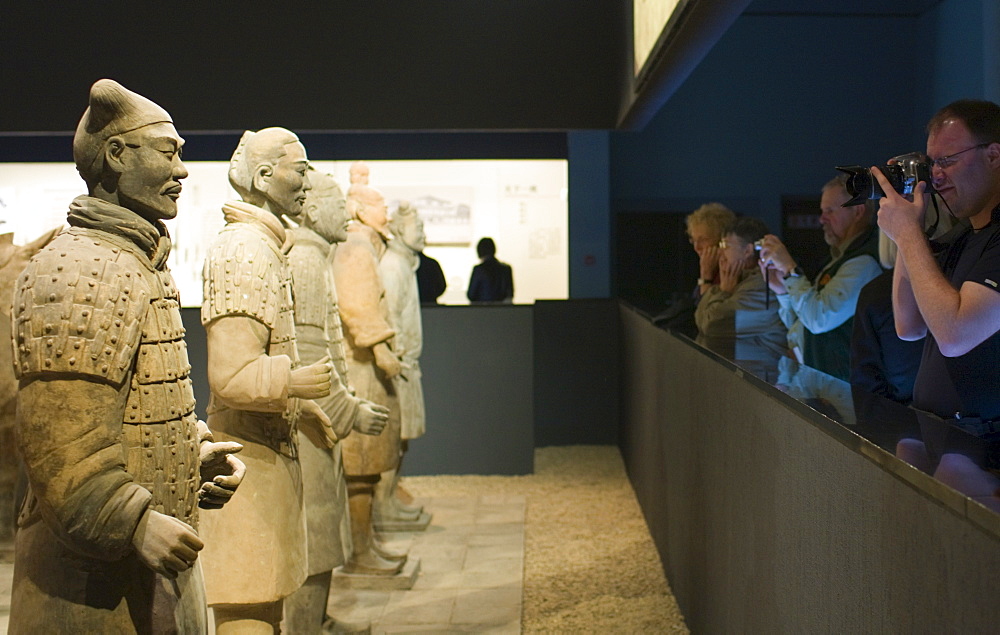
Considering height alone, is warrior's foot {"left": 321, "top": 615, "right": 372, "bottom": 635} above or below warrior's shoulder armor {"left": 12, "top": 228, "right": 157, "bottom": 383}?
below

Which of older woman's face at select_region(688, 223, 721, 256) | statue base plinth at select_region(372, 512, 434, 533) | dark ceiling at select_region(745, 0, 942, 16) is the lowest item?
statue base plinth at select_region(372, 512, 434, 533)

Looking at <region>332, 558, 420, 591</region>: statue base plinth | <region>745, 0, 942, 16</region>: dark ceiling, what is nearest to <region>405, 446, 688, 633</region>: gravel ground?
<region>332, 558, 420, 591</region>: statue base plinth

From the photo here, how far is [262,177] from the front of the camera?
4000 millimetres

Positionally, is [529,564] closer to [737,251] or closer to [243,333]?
[737,251]

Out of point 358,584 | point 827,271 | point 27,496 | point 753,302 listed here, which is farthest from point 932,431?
point 358,584

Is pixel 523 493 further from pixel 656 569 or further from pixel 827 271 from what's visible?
pixel 827 271

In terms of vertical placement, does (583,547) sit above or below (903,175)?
below

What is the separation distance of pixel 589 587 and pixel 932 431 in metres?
4.03

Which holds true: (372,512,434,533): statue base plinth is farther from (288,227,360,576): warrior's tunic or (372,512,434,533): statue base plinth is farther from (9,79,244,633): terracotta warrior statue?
(9,79,244,633): terracotta warrior statue

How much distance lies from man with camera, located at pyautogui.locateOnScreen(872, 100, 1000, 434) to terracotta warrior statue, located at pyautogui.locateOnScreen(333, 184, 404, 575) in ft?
12.0

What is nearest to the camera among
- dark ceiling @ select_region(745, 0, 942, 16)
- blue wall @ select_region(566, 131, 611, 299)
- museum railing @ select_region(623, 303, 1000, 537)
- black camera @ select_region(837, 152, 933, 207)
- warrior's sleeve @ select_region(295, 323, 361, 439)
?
museum railing @ select_region(623, 303, 1000, 537)

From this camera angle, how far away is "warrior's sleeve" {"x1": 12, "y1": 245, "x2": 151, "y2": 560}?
2.26 metres

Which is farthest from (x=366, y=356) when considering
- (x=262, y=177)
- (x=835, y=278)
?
(x=835, y=278)

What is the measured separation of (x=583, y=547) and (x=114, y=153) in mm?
4933
